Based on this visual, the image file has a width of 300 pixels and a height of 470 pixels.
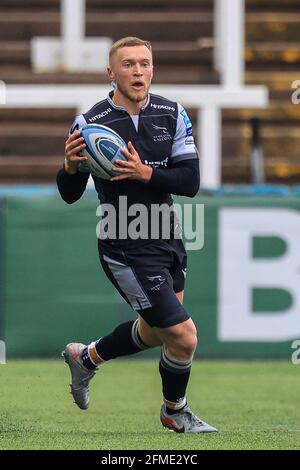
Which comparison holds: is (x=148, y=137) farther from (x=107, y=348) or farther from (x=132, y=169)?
(x=107, y=348)

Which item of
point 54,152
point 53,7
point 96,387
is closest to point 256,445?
point 96,387

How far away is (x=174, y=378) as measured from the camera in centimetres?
751

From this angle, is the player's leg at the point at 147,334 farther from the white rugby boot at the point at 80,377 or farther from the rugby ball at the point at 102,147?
the rugby ball at the point at 102,147

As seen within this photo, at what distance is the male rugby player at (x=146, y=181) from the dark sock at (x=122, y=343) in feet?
0.96

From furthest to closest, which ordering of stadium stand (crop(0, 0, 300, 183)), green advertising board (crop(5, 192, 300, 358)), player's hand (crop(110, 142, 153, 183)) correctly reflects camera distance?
stadium stand (crop(0, 0, 300, 183))
green advertising board (crop(5, 192, 300, 358))
player's hand (crop(110, 142, 153, 183))

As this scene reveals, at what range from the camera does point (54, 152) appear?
16688mm

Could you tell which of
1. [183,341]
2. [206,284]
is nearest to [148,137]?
[183,341]

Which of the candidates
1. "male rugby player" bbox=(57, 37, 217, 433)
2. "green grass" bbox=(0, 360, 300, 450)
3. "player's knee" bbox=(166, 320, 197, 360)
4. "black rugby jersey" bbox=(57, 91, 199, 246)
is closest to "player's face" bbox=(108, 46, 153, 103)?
"male rugby player" bbox=(57, 37, 217, 433)

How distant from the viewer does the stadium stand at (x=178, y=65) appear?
53.4 feet

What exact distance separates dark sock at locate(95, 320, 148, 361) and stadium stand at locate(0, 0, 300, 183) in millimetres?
8237

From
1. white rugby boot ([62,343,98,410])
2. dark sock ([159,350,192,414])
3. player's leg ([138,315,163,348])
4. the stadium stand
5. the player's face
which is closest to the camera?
the player's face

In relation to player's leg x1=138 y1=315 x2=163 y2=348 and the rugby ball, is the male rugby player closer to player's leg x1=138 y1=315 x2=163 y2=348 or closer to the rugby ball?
the rugby ball

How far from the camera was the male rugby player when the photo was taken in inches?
283
